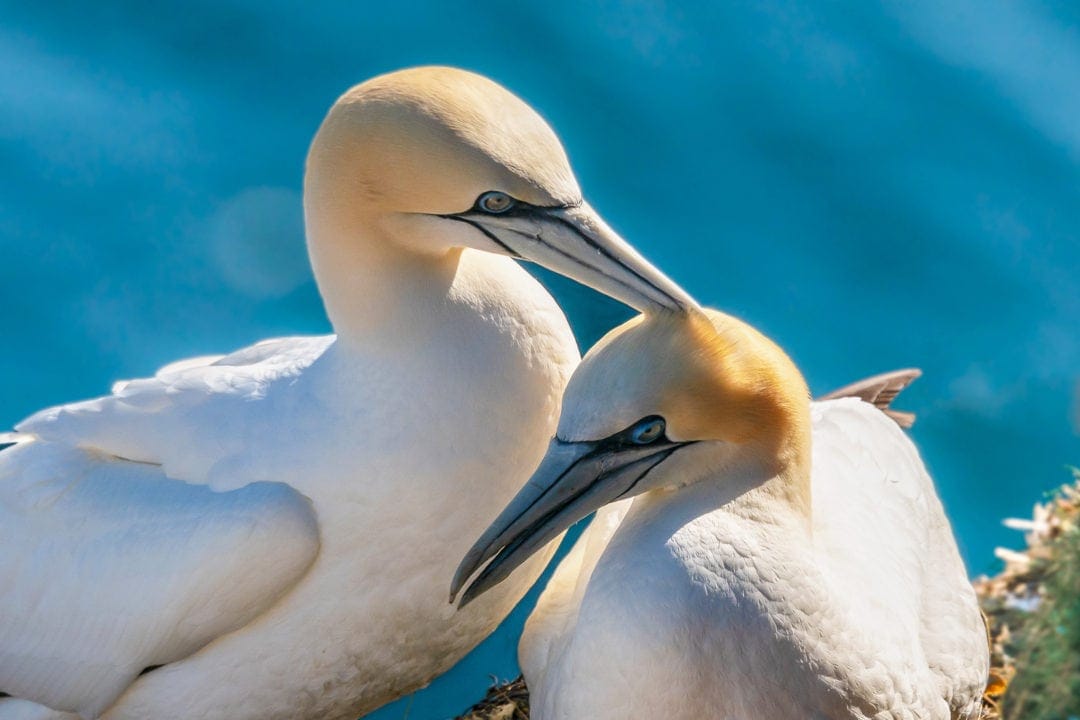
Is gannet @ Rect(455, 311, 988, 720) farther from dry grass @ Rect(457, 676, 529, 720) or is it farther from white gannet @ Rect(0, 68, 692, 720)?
dry grass @ Rect(457, 676, 529, 720)

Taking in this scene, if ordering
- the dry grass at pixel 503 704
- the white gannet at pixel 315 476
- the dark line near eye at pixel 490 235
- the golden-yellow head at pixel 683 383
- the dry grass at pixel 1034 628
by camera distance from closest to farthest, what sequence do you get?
the dry grass at pixel 1034 628
the golden-yellow head at pixel 683 383
the dark line near eye at pixel 490 235
the white gannet at pixel 315 476
the dry grass at pixel 503 704

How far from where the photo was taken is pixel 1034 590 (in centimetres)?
457

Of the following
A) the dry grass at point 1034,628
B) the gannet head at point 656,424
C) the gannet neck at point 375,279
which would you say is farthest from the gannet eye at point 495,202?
the dry grass at point 1034,628

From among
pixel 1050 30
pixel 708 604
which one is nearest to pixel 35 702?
pixel 708 604

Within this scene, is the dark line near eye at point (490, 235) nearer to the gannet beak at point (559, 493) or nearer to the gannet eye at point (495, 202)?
the gannet eye at point (495, 202)

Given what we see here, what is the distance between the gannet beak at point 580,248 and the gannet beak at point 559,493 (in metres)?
0.35

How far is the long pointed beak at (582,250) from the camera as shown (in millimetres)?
3287

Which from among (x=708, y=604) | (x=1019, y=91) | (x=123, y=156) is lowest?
(x=708, y=604)

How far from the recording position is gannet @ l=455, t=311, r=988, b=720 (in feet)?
10.3

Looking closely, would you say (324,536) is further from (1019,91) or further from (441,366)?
(1019,91)

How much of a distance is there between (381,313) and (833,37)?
11.7ft

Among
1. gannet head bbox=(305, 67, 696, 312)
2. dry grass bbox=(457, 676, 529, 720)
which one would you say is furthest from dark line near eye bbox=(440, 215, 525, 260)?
dry grass bbox=(457, 676, 529, 720)

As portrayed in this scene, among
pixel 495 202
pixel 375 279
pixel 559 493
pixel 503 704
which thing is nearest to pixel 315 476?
pixel 375 279

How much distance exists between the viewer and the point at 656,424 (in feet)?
10.4
